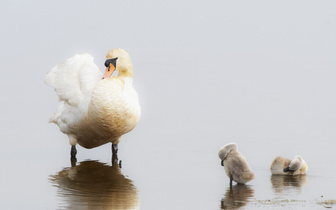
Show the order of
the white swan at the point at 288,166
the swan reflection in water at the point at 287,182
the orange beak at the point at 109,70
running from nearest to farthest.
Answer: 1. the swan reflection in water at the point at 287,182
2. the white swan at the point at 288,166
3. the orange beak at the point at 109,70

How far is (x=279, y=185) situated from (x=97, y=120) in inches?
95.4

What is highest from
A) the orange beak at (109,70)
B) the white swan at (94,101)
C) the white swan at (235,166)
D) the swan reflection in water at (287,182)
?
the orange beak at (109,70)

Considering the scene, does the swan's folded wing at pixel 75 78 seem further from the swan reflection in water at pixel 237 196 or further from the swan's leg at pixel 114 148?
the swan reflection in water at pixel 237 196

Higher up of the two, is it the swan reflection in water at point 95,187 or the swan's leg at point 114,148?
the swan's leg at point 114,148

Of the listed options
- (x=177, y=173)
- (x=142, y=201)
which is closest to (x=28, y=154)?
(x=177, y=173)

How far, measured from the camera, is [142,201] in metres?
7.29

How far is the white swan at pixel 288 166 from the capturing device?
851cm

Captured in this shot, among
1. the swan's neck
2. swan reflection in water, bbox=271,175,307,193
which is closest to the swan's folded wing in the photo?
the swan's neck

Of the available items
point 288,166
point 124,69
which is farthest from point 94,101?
point 288,166

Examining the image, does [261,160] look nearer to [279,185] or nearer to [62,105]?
[279,185]

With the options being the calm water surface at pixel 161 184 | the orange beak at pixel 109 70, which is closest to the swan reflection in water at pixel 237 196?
the calm water surface at pixel 161 184

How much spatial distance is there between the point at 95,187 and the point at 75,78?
2344mm

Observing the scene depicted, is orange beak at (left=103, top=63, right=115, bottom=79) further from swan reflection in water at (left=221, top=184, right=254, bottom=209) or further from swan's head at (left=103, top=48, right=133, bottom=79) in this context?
swan reflection in water at (left=221, top=184, right=254, bottom=209)

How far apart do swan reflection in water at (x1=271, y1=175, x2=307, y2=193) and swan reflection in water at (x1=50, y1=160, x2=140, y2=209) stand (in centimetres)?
152
